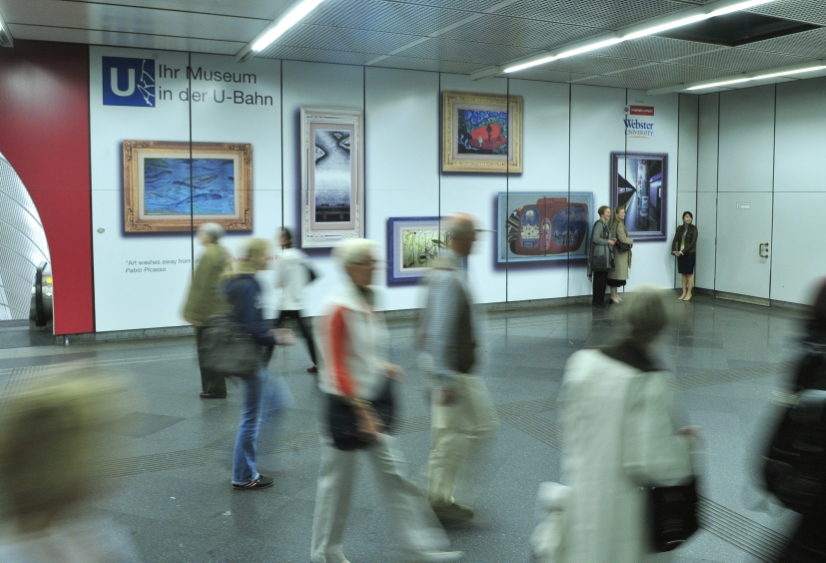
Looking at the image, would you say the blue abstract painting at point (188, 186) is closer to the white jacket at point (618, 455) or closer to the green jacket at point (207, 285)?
the green jacket at point (207, 285)

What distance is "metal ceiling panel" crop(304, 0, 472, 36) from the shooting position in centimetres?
782

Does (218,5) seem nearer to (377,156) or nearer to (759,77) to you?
(377,156)

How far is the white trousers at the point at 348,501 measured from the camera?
352cm

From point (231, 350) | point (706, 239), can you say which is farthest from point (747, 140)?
point (231, 350)

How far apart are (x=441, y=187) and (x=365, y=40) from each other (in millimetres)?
3289

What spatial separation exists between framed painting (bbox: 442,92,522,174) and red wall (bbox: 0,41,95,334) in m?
5.51

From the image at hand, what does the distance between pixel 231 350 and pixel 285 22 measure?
498cm

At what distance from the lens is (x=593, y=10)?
8.02m

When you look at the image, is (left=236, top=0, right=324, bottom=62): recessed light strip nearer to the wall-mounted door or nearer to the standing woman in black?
the standing woman in black

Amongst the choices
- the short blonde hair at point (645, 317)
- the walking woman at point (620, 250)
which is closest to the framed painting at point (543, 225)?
the walking woman at point (620, 250)

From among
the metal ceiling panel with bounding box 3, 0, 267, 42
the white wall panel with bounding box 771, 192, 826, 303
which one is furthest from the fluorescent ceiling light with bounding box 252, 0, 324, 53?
the white wall panel with bounding box 771, 192, 826, 303

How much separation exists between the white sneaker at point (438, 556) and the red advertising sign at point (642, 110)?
1182cm

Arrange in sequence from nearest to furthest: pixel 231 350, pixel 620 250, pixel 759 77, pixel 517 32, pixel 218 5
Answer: pixel 231 350
pixel 218 5
pixel 517 32
pixel 759 77
pixel 620 250

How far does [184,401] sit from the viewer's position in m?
7.04
